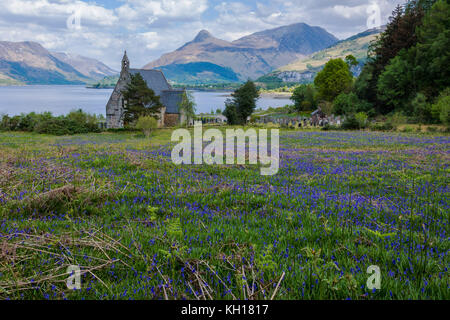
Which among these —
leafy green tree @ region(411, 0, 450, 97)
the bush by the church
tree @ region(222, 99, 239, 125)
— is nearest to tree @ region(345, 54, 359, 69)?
leafy green tree @ region(411, 0, 450, 97)

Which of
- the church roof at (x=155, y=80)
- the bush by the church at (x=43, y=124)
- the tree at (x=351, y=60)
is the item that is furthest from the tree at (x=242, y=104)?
the tree at (x=351, y=60)

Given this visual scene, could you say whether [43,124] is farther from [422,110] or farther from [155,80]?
[422,110]

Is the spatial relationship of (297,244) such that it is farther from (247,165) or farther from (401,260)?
(247,165)

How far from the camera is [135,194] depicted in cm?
734

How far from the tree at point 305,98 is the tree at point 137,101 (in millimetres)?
61517

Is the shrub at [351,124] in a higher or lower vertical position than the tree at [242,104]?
lower

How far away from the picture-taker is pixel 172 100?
88750 mm

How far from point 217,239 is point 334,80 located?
9878cm

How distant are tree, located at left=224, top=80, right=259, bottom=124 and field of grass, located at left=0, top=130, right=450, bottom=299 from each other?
240 feet

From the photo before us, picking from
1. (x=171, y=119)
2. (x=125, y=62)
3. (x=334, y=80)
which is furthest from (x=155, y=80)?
(x=334, y=80)

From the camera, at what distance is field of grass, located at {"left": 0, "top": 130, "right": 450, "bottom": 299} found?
3.13 m

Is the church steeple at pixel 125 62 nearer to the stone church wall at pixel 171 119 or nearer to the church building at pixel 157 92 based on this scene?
the church building at pixel 157 92

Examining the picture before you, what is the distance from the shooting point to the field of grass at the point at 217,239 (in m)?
3.13

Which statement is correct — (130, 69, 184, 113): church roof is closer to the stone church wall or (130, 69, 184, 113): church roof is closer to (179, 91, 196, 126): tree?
the stone church wall
